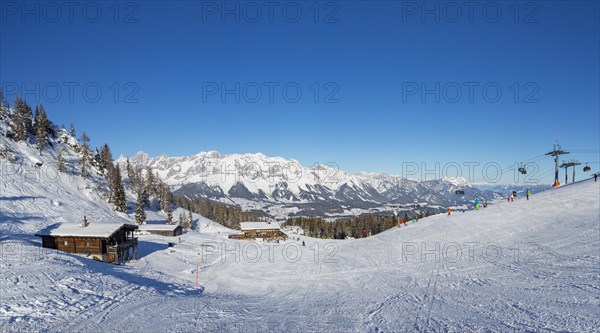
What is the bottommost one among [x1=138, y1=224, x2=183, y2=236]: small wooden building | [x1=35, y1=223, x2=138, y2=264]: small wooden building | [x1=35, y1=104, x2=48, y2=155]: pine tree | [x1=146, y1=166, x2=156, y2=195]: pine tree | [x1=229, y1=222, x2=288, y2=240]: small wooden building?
[x1=229, y1=222, x2=288, y2=240]: small wooden building

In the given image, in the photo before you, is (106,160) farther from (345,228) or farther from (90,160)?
(345,228)

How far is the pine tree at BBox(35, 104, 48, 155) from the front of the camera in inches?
3189

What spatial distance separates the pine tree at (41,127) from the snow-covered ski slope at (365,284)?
5196 cm

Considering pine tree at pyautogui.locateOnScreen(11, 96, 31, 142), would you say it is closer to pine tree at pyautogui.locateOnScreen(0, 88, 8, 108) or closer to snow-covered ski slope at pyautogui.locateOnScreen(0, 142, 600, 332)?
pine tree at pyautogui.locateOnScreen(0, 88, 8, 108)

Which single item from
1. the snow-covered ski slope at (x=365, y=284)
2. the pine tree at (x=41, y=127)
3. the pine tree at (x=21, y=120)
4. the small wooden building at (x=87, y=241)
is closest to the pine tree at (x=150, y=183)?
the pine tree at (x=41, y=127)

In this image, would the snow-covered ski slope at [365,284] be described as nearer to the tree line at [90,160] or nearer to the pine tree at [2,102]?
the tree line at [90,160]

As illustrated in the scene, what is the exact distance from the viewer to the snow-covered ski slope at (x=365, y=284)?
1256 centimetres

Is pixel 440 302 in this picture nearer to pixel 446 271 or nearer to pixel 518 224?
pixel 446 271

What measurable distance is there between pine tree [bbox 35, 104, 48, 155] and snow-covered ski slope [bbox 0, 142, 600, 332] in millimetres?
51957

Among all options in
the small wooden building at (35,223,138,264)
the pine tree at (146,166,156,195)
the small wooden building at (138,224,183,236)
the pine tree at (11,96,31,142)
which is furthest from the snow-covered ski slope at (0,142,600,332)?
the pine tree at (146,166,156,195)

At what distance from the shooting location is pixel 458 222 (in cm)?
3969

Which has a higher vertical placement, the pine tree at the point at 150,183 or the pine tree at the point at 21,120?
the pine tree at the point at 21,120

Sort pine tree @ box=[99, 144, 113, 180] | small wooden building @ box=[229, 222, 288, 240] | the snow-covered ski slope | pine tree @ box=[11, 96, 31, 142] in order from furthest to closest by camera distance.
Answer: pine tree @ box=[99, 144, 113, 180] < pine tree @ box=[11, 96, 31, 142] < small wooden building @ box=[229, 222, 288, 240] < the snow-covered ski slope

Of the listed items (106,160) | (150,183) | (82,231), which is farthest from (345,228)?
(82,231)
